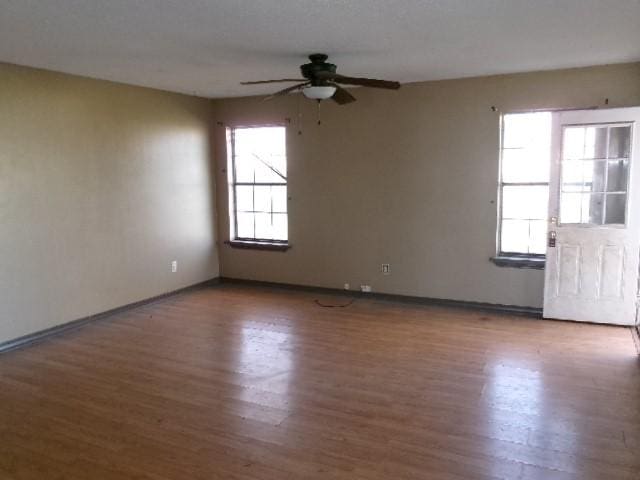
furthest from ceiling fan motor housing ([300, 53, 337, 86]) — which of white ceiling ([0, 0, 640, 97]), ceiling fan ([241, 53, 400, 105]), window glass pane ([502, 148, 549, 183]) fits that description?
window glass pane ([502, 148, 549, 183])

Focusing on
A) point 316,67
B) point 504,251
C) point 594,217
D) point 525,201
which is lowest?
point 504,251

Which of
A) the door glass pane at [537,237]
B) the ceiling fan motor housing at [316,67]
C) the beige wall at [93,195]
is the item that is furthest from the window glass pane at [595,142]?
the beige wall at [93,195]

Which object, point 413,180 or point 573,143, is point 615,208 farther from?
point 413,180

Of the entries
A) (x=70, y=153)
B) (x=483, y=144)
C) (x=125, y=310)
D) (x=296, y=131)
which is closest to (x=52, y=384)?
(x=125, y=310)

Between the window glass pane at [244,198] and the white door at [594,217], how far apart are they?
11.7ft

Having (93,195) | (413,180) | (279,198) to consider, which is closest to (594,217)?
(413,180)

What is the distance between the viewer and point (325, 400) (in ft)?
10.8

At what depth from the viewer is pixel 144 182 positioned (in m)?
5.53

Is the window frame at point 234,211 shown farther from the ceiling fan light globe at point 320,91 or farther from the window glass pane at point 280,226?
the ceiling fan light globe at point 320,91

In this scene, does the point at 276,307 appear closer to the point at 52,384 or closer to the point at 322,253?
the point at 322,253

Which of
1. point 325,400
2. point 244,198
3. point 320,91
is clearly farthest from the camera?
point 244,198

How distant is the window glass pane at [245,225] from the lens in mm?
6594

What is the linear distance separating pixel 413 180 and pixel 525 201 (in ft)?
3.79

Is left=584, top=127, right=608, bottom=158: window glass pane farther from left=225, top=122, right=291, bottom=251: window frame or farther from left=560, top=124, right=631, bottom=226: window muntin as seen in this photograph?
left=225, top=122, right=291, bottom=251: window frame
